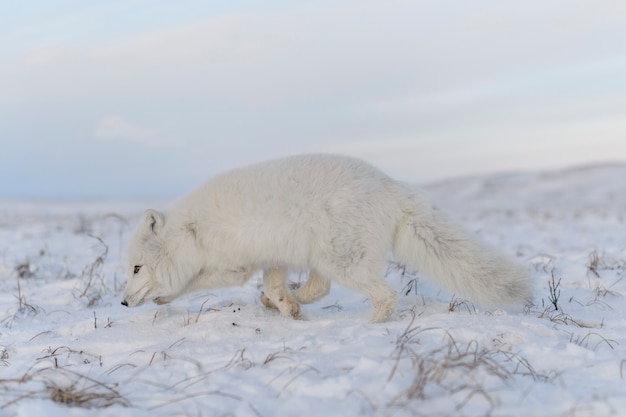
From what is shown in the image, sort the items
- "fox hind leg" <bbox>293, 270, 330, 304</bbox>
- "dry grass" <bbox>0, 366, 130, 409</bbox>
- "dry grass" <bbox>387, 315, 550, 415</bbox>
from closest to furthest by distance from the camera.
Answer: "dry grass" <bbox>387, 315, 550, 415</bbox> < "dry grass" <bbox>0, 366, 130, 409</bbox> < "fox hind leg" <bbox>293, 270, 330, 304</bbox>

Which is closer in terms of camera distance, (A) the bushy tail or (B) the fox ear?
(A) the bushy tail

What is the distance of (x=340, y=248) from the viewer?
4.48m

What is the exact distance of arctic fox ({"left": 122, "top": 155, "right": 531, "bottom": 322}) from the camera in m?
4.50

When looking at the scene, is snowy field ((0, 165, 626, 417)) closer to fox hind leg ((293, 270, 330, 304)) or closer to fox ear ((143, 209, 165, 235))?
fox hind leg ((293, 270, 330, 304))

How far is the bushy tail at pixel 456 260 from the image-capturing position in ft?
14.7

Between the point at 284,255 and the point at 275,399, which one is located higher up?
the point at 284,255

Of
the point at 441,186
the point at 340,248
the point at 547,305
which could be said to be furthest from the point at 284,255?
the point at 441,186

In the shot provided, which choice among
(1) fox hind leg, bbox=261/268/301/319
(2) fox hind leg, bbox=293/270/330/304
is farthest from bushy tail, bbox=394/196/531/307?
(1) fox hind leg, bbox=261/268/301/319

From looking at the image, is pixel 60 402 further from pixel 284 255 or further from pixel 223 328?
pixel 284 255

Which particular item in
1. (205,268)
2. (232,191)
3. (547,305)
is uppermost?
(232,191)

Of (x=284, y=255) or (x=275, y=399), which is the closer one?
(x=275, y=399)

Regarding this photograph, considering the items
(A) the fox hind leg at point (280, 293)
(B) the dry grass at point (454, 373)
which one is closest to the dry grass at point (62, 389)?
(B) the dry grass at point (454, 373)

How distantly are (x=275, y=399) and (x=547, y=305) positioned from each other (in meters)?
3.01

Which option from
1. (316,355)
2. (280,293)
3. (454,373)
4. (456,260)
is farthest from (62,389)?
(456,260)
